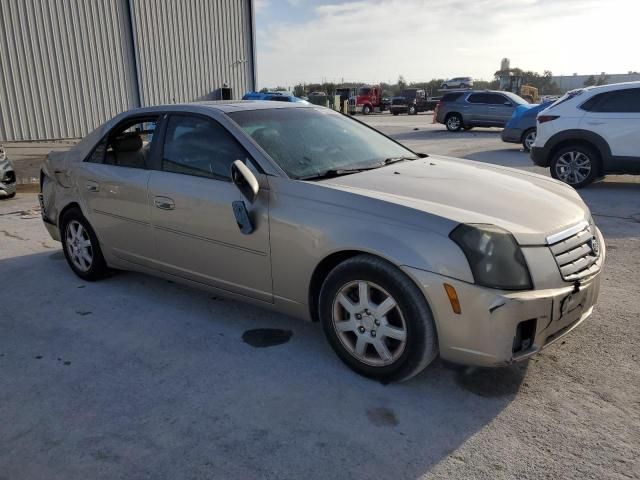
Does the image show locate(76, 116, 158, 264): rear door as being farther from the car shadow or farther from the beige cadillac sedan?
the car shadow

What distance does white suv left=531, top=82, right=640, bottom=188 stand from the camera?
7.99 meters

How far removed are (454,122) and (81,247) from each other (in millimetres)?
18757

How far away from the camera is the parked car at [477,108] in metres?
19.6

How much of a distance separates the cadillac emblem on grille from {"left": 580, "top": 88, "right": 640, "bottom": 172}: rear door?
5.75 meters

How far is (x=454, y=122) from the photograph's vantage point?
21.2 meters

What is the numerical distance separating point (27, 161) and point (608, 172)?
12.5 m

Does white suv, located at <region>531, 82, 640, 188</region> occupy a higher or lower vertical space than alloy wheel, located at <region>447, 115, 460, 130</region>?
higher

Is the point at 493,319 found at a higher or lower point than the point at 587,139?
lower

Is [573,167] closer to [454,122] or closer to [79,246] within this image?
[79,246]

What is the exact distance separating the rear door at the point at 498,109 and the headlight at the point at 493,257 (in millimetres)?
18424

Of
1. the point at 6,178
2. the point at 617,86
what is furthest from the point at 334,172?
the point at 6,178

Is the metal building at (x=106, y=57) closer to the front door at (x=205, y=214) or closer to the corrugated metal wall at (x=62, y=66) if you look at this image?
the corrugated metal wall at (x=62, y=66)

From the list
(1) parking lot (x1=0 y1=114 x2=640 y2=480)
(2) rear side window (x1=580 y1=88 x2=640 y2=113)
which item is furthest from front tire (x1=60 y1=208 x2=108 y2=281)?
(2) rear side window (x1=580 y1=88 x2=640 y2=113)

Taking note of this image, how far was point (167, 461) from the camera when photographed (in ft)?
7.84
